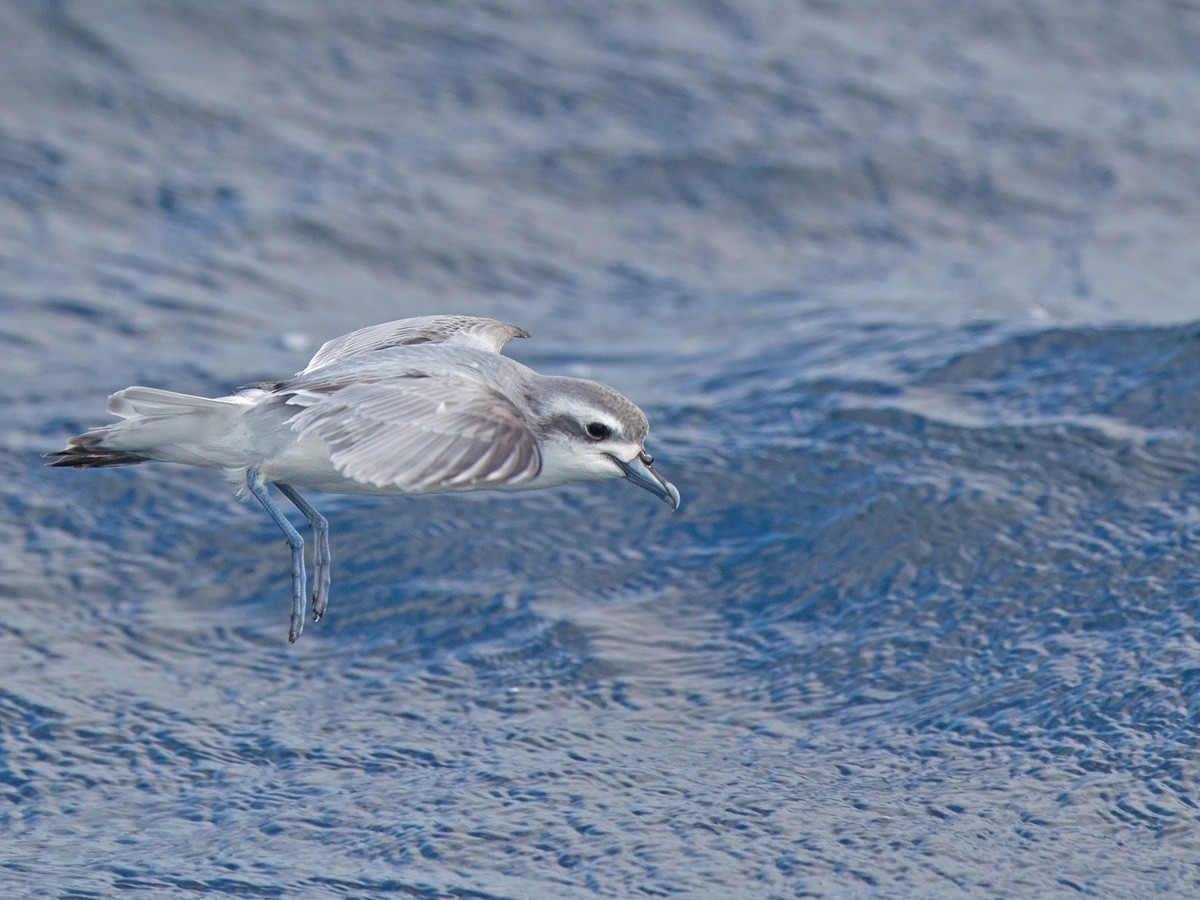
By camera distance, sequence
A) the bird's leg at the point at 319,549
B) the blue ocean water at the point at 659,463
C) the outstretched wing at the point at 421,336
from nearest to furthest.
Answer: the bird's leg at the point at 319,549 < the blue ocean water at the point at 659,463 < the outstretched wing at the point at 421,336

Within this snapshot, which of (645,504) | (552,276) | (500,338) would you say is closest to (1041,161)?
(552,276)

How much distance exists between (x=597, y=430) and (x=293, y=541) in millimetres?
1358

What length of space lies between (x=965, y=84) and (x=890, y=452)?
23.5 ft

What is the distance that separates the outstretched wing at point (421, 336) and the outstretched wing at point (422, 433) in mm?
1124

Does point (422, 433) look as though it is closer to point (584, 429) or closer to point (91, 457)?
point (584, 429)

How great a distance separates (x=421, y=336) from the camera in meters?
7.94

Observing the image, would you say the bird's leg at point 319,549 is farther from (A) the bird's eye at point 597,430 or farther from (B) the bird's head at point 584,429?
(A) the bird's eye at point 597,430

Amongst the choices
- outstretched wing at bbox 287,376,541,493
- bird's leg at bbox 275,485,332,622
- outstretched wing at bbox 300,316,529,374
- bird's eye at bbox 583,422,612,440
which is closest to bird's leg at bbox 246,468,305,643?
bird's leg at bbox 275,485,332,622

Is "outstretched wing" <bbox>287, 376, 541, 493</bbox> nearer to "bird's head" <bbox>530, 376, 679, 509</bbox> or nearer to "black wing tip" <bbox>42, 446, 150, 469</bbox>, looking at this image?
"bird's head" <bbox>530, 376, 679, 509</bbox>

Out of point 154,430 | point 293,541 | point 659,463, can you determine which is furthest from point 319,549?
point 659,463

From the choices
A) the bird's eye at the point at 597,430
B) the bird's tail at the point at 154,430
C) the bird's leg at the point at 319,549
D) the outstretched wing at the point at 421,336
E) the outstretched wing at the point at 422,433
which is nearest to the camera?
the outstretched wing at the point at 422,433

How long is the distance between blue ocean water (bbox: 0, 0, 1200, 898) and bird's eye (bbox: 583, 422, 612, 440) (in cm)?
187

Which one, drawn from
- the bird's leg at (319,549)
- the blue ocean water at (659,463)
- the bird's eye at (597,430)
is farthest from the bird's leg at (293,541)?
the bird's eye at (597,430)

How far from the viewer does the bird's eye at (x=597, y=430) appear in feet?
22.1
